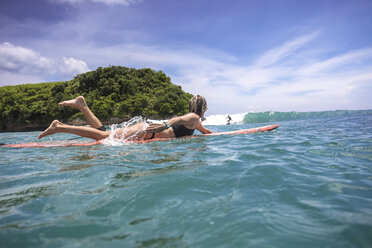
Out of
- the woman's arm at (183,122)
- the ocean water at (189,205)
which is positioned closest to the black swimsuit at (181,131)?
the woman's arm at (183,122)

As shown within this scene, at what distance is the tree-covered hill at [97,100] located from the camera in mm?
26250

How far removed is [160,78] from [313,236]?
3471 centimetres

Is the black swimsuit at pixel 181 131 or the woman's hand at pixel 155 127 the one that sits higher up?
the woman's hand at pixel 155 127

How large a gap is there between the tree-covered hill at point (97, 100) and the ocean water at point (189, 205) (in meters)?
24.4

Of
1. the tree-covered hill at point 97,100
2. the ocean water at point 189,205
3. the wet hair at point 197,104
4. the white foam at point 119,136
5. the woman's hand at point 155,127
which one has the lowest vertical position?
the ocean water at point 189,205

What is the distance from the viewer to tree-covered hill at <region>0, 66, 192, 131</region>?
2625 centimetres

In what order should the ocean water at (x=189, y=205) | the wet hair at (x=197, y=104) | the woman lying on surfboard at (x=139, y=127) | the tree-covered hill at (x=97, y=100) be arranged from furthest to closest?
the tree-covered hill at (x=97, y=100)
the wet hair at (x=197, y=104)
the woman lying on surfboard at (x=139, y=127)
the ocean water at (x=189, y=205)

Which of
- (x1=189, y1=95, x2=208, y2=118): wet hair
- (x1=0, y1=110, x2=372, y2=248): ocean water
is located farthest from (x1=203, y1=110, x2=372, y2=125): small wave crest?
(x1=0, y1=110, x2=372, y2=248): ocean water

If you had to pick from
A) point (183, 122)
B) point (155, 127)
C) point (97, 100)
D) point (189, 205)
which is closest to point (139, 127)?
point (155, 127)

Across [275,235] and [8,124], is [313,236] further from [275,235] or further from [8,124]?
[8,124]

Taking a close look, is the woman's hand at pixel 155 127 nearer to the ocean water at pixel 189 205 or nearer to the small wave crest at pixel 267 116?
the ocean water at pixel 189 205

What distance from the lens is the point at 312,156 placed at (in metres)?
3.53

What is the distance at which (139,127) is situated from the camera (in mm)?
5410

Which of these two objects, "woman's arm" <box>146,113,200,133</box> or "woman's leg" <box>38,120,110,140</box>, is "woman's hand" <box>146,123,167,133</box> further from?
"woman's leg" <box>38,120,110,140</box>
